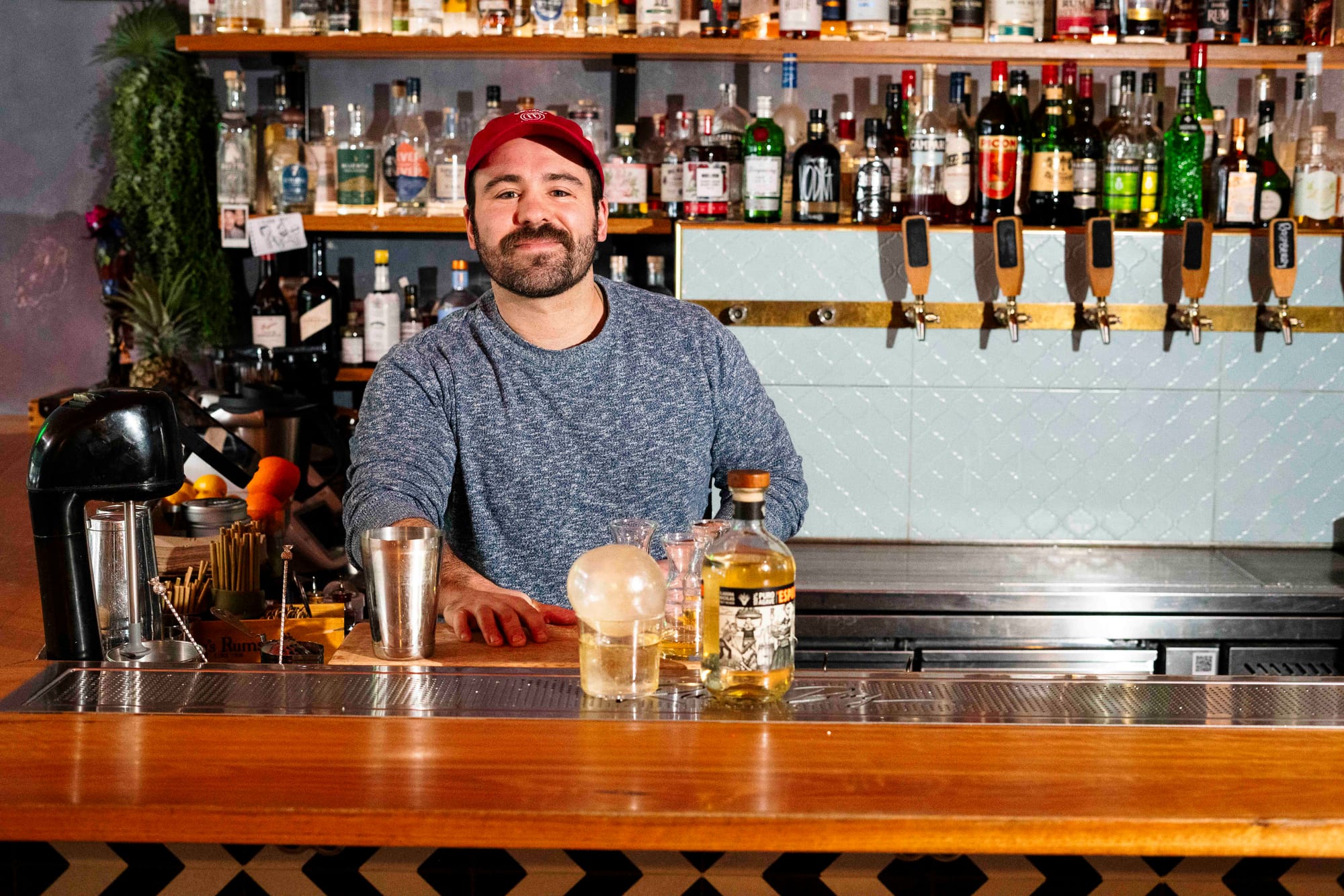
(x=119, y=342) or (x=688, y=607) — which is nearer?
(x=688, y=607)

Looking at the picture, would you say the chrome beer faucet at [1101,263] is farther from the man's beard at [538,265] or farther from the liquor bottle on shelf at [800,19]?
the man's beard at [538,265]

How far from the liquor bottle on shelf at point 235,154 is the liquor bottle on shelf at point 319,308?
0.63ft

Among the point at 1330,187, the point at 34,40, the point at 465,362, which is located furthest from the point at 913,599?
the point at 34,40

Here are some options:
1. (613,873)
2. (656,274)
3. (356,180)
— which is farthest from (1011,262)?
(613,873)

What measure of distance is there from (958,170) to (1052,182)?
20 cm

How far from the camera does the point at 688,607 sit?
1414mm

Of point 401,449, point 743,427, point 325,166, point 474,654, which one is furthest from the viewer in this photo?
point 325,166

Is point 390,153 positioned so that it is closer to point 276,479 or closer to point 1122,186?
point 276,479

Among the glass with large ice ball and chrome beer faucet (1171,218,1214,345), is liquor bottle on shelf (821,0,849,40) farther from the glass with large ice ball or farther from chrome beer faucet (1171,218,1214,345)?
the glass with large ice ball

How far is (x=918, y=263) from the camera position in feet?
9.28

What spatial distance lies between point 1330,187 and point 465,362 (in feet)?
6.31

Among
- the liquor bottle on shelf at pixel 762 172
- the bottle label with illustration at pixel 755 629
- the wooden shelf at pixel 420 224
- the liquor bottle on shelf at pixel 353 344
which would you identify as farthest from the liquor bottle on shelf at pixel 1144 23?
the bottle label with illustration at pixel 755 629

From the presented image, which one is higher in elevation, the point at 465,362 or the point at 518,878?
the point at 465,362

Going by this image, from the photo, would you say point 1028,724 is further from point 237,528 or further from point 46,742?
point 237,528
